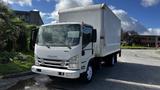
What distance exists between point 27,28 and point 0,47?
5.13 m

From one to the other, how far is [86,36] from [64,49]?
1.11 meters

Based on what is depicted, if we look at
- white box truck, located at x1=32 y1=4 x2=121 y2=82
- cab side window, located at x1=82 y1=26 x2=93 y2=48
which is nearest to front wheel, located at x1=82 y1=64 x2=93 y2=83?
white box truck, located at x1=32 y1=4 x2=121 y2=82

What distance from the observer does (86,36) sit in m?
10.0

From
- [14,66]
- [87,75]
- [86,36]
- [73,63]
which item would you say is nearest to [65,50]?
[73,63]

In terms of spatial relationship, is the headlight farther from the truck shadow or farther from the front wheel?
the front wheel

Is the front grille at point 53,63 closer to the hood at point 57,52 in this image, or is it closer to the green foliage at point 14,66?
the hood at point 57,52

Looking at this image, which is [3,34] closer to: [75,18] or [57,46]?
[75,18]

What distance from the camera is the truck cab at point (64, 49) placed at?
30.9ft

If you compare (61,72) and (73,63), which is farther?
(73,63)

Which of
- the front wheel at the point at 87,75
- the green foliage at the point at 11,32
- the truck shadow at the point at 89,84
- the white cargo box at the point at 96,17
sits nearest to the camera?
the truck shadow at the point at 89,84

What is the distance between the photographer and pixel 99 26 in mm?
11719

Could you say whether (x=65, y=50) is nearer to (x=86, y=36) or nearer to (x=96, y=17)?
(x=86, y=36)

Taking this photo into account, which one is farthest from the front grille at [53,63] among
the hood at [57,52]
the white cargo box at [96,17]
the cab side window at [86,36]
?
the white cargo box at [96,17]

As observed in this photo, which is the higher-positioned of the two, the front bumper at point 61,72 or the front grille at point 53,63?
the front grille at point 53,63
